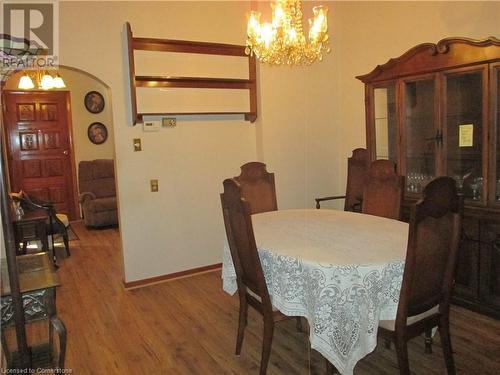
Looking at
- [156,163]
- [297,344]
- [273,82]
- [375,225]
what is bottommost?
[297,344]

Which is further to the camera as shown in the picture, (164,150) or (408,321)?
(164,150)

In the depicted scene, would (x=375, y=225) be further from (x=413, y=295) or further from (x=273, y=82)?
(x=273, y=82)

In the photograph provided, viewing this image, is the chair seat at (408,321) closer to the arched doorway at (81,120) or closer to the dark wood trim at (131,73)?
the dark wood trim at (131,73)

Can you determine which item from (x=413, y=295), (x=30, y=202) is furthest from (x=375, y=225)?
(x=30, y=202)

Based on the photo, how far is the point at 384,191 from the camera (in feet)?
9.78

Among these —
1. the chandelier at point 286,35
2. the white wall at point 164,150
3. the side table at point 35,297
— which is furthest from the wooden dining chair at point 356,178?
the side table at point 35,297

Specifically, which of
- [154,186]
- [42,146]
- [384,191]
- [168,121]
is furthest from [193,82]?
[42,146]

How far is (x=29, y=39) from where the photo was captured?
291 cm

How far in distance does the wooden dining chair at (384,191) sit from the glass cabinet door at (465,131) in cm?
49

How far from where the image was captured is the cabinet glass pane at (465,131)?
112 inches

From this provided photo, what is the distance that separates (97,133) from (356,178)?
16.1ft

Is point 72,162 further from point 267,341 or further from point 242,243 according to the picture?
point 267,341

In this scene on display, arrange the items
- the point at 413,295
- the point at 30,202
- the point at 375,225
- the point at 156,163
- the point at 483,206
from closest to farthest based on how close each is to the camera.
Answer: the point at 413,295 < the point at 375,225 < the point at 483,206 < the point at 156,163 < the point at 30,202

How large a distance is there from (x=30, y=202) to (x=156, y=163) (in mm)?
1691
